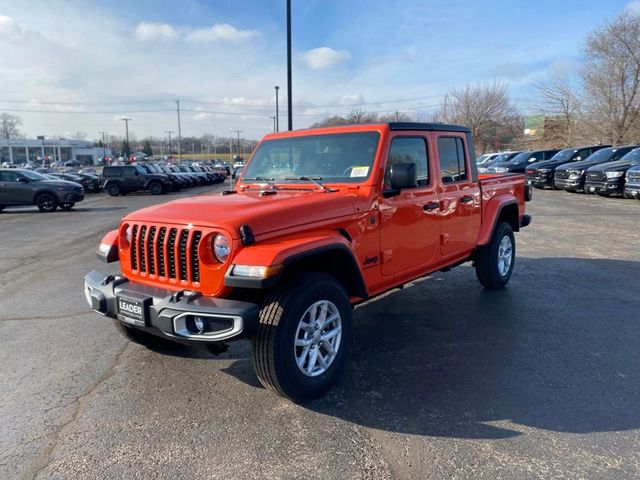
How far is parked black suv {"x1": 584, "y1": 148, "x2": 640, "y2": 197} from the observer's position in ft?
59.2

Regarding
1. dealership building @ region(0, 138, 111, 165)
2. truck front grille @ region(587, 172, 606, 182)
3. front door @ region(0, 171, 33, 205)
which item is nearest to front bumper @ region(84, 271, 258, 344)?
front door @ region(0, 171, 33, 205)

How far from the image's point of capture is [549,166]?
23.8 m

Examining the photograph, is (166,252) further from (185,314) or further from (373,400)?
(373,400)

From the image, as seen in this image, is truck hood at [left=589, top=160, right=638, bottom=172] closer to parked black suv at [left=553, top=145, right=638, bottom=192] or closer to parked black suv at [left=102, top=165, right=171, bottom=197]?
parked black suv at [left=553, top=145, right=638, bottom=192]

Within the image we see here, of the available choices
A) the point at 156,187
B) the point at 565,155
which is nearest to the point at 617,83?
the point at 565,155

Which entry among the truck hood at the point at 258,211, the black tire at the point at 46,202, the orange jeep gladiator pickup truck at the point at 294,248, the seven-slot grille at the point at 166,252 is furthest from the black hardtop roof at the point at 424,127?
the black tire at the point at 46,202

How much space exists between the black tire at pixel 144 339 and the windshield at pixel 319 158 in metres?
1.81

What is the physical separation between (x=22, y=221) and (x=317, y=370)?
15004 mm

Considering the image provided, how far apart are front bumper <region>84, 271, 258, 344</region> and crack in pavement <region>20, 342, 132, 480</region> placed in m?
0.68

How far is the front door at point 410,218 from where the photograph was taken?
4.08 metres

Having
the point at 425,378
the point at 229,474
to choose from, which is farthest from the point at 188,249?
the point at 425,378

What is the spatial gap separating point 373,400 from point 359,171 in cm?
188

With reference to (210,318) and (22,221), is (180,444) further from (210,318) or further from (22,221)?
(22,221)

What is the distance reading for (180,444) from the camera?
2.89m
